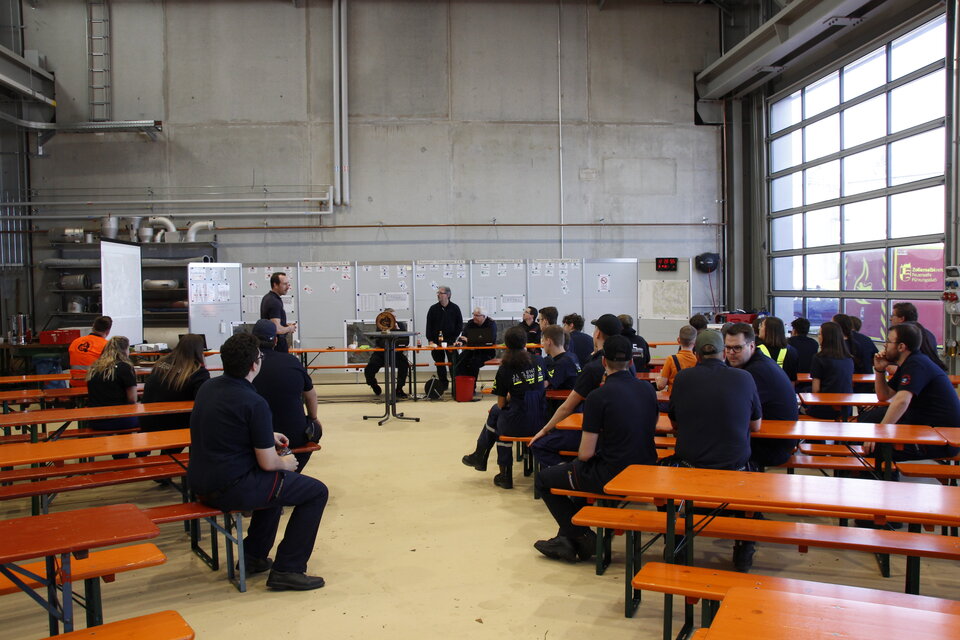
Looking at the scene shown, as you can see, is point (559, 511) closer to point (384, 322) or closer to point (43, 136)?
point (384, 322)

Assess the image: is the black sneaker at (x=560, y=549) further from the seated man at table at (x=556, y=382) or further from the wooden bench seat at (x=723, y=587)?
the wooden bench seat at (x=723, y=587)

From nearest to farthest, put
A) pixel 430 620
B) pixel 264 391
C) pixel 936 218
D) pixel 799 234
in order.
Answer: pixel 430 620, pixel 264 391, pixel 936 218, pixel 799 234

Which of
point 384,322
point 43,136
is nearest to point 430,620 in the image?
point 384,322

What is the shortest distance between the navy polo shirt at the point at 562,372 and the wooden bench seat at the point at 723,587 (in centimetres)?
257

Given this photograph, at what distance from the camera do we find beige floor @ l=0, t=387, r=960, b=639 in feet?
9.72

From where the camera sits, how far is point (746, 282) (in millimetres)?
11719

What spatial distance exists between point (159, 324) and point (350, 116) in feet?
14.5

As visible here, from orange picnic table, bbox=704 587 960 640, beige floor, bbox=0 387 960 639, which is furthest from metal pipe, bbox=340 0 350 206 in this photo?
orange picnic table, bbox=704 587 960 640

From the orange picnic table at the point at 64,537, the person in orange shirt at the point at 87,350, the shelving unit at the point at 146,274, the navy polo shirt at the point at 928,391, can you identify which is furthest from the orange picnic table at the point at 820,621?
the shelving unit at the point at 146,274

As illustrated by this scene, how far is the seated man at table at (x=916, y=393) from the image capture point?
156 inches

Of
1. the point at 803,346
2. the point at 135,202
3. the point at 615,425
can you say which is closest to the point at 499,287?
the point at 803,346

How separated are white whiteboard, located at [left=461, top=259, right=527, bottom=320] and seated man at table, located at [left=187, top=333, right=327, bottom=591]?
795 centimetres

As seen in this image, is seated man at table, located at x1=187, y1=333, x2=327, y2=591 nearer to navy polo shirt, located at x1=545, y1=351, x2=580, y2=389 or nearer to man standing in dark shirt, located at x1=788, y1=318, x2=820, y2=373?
navy polo shirt, located at x1=545, y1=351, x2=580, y2=389

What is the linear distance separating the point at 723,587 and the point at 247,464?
2.06m
